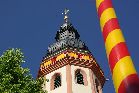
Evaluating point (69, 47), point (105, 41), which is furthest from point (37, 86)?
point (69, 47)

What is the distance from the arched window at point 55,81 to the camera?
31.2 meters

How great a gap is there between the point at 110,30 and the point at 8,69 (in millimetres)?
9298

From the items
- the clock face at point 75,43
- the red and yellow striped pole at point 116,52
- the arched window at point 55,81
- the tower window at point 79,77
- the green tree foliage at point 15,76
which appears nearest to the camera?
the red and yellow striped pole at point 116,52

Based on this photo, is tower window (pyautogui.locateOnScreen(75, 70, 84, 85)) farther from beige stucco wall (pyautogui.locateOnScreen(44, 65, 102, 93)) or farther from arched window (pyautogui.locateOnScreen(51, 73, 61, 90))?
arched window (pyautogui.locateOnScreen(51, 73, 61, 90))

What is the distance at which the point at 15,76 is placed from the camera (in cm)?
1234

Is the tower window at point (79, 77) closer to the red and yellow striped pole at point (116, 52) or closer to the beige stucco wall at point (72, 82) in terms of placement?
the beige stucco wall at point (72, 82)

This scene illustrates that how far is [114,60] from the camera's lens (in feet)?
10.8

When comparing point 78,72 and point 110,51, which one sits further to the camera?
point 78,72

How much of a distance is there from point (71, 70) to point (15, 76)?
18.9m

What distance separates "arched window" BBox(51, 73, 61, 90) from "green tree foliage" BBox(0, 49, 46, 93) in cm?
1798

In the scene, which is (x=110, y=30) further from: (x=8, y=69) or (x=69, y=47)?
(x=69, y=47)

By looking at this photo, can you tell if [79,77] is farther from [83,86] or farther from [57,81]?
[57,81]

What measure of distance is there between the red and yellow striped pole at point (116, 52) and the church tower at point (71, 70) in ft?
82.7

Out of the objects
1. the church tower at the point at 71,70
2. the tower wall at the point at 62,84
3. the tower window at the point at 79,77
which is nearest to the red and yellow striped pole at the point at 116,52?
the church tower at the point at 71,70
